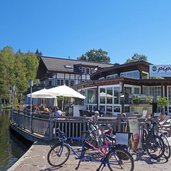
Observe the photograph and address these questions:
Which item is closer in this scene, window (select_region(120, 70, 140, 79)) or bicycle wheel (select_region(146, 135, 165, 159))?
bicycle wheel (select_region(146, 135, 165, 159))

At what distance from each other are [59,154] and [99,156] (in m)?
1.08

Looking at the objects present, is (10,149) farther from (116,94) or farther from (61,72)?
(61,72)

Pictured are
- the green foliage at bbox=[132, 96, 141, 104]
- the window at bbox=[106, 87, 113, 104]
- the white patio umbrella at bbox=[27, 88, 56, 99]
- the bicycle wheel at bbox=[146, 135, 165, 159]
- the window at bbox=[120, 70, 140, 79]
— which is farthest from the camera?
the window at bbox=[120, 70, 140, 79]

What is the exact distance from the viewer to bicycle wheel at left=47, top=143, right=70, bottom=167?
7635mm

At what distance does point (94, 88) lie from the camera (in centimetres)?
A: 2703

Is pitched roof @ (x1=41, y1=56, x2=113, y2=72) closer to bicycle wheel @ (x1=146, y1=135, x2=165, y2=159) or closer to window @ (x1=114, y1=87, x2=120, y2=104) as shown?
window @ (x1=114, y1=87, x2=120, y2=104)

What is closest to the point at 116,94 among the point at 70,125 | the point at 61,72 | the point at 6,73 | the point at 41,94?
the point at 41,94

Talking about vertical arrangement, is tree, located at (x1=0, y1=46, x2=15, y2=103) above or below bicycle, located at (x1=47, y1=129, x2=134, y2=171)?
above

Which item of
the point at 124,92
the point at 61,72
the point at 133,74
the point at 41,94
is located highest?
the point at 61,72

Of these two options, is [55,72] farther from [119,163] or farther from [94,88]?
[119,163]

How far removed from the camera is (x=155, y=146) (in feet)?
28.9

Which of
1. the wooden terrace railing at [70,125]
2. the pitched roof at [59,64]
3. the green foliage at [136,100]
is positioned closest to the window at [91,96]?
the green foliage at [136,100]

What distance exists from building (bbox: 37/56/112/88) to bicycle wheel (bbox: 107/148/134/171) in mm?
42078

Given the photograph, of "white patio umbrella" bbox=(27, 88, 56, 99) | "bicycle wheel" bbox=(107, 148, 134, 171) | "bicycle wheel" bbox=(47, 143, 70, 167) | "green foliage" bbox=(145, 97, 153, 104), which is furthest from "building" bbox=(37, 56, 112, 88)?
"bicycle wheel" bbox=(107, 148, 134, 171)
